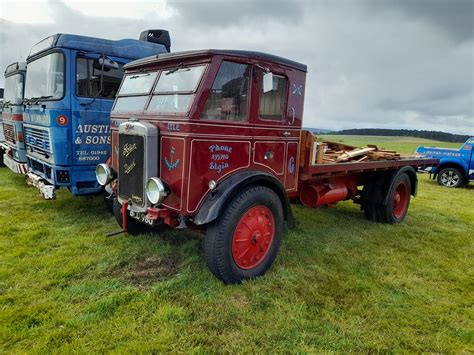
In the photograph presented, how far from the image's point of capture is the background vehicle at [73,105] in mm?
5648

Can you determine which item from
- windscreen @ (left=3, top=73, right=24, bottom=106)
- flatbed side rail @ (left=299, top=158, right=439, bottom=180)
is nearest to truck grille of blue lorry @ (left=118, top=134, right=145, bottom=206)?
flatbed side rail @ (left=299, top=158, right=439, bottom=180)

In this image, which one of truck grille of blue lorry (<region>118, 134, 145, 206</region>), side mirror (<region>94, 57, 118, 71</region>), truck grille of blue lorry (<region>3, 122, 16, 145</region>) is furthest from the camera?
truck grille of blue lorry (<region>3, 122, 16, 145</region>)

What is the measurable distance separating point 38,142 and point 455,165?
13.0 metres

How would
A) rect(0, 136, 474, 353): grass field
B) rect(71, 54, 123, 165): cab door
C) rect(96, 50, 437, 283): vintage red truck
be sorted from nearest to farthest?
rect(0, 136, 474, 353): grass field
rect(96, 50, 437, 283): vintage red truck
rect(71, 54, 123, 165): cab door

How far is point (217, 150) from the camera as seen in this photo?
12.1 ft

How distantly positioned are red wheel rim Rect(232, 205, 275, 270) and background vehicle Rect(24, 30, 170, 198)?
3.24 m

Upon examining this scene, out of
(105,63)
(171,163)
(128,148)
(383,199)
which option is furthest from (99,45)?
A: (383,199)

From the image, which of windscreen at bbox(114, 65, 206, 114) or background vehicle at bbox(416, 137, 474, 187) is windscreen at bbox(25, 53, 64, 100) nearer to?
windscreen at bbox(114, 65, 206, 114)

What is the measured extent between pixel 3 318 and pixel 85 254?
1.45 metres

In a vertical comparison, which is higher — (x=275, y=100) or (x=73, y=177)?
(x=275, y=100)

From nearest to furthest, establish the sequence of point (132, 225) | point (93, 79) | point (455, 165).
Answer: point (132, 225) → point (93, 79) → point (455, 165)

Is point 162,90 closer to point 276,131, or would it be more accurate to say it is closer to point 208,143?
point 208,143

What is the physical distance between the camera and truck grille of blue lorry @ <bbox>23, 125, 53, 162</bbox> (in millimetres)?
5875

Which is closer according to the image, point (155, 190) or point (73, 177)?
point (155, 190)
